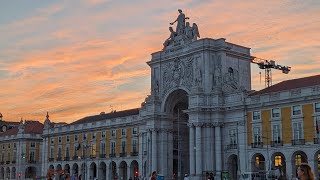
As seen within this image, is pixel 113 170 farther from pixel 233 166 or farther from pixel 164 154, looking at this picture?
pixel 233 166

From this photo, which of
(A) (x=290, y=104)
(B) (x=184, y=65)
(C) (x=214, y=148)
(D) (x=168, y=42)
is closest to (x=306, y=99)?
(A) (x=290, y=104)

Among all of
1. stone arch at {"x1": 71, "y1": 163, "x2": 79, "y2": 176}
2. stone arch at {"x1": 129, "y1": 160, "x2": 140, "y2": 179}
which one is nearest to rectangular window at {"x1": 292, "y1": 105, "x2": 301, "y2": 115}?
stone arch at {"x1": 129, "y1": 160, "x2": 140, "y2": 179}

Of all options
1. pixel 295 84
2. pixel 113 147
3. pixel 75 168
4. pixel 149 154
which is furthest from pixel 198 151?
pixel 75 168

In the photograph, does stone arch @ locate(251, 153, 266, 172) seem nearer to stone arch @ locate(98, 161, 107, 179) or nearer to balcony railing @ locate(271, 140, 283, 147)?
balcony railing @ locate(271, 140, 283, 147)

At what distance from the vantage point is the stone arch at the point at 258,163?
73250 millimetres

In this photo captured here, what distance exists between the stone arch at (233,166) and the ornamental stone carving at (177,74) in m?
12.7

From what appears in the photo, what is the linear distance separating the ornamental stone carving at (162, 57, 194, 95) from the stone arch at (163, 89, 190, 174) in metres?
1.69

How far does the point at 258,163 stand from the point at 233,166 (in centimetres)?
453

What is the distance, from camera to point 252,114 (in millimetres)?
75000

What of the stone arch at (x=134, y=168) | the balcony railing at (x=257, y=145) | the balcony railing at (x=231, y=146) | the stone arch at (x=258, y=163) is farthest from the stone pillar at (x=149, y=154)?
the balcony railing at (x=257, y=145)

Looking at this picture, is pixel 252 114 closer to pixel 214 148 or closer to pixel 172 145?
pixel 214 148

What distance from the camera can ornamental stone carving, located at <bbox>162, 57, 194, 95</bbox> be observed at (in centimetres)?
8231

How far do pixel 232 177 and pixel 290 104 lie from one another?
574 inches

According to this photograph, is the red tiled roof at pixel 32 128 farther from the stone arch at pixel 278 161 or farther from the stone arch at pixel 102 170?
the stone arch at pixel 278 161
